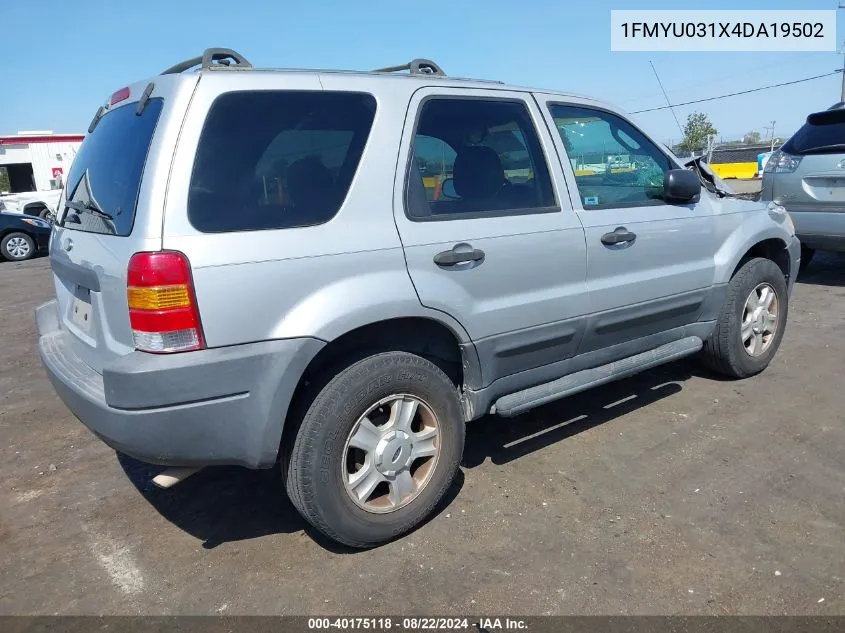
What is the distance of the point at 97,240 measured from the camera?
2623 millimetres

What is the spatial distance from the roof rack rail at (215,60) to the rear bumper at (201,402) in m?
1.13

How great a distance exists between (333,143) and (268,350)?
906 millimetres

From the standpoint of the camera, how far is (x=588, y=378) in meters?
3.54

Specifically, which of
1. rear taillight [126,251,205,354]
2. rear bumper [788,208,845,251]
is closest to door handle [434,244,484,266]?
rear taillight [126,251,205,354]

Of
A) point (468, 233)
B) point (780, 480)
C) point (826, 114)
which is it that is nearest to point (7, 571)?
point (468, 233)

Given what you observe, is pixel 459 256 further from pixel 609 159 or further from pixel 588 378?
pixel 609 159

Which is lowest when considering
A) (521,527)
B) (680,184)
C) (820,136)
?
(521,527)

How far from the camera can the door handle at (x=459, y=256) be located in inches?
112

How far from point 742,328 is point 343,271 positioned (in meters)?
3.07

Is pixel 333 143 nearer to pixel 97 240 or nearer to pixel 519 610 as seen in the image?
pixel 97 240

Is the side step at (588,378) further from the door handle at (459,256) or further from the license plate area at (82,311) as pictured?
the license plate area at (82,311)

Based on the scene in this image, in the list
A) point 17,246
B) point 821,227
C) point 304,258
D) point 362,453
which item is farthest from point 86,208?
point 17,246

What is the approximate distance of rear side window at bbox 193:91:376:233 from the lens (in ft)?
7.93

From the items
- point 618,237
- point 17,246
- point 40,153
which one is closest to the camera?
point 618,237
